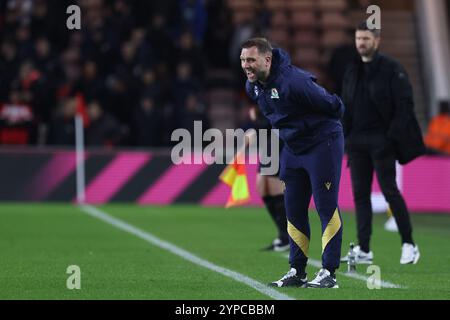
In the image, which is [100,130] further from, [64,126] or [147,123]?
[147,123]

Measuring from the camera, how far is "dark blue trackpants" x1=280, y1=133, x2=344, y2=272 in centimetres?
957

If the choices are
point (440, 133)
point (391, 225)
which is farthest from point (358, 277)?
point (440, 133)

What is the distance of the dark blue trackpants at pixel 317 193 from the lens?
9.57 m

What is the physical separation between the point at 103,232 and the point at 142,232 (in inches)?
19.3

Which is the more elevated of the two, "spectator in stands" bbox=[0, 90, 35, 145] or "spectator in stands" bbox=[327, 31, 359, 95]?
"spectator in stands" bbox=[327, 31, 359, 95]

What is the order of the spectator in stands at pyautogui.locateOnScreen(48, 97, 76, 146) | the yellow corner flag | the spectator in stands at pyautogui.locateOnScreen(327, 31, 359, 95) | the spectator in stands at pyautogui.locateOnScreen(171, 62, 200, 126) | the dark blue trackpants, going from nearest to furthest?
the dark blue trackpants → the yellow corner flag → the spectator in stands at pyautogui.locateOnScreen(48, 97, 76, 146) → the spectator in stands at pyautogui.locateOnScreen(171, 62, 200, 126) → the spectator in stands at pyautogui.locateOnScreen(327, 31, 359, 95)

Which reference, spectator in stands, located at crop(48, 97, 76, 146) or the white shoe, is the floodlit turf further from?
spectator in stands, located at crop(48, 97, 76, 146)

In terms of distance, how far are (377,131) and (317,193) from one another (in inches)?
104

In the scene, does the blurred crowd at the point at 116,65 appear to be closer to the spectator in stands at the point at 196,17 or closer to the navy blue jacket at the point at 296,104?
the spectator in stands at the point at 196,17

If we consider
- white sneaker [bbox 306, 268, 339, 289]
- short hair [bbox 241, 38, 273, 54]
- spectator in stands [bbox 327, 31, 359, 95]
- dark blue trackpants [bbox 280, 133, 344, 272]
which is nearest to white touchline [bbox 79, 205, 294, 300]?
white sneaker [bbox 306, 268, 339, 289]

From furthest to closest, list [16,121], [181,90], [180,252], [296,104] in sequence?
[181,90] → [16,121] → [180,252] → [296,104]

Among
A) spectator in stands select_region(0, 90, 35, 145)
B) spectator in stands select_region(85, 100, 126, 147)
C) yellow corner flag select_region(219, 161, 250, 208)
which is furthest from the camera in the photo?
spectator in stands select_region(85, 100, 126, 147)

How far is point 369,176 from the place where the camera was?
12172 mm
